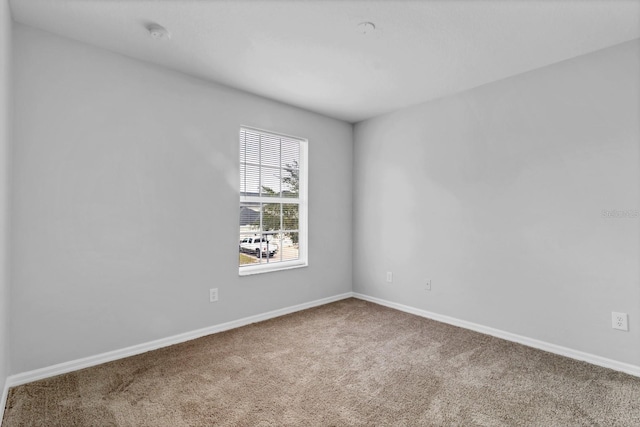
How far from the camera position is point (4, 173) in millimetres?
1864

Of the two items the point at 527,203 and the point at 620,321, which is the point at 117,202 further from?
the point at 620,321

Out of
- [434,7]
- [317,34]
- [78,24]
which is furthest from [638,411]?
[78,24]

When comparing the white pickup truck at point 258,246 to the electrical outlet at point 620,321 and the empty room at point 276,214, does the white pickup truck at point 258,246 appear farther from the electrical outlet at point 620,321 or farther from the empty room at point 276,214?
the electrical outlet at point 620,321

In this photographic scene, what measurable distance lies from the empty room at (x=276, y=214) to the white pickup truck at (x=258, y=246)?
33 mm

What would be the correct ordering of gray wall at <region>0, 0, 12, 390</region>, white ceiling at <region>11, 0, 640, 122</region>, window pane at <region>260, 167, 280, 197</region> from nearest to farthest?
gray wall at <region>0, 0, 12, 390</region> < white ceiling at <region>11, 0, 640, 122</region> < window pane at <region>260, 167, 280, 197</region>

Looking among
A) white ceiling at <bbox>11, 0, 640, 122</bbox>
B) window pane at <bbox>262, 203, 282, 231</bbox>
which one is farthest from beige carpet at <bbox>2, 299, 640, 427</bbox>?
white ceiling at <bbox>11, 0, 640, 122</bbox>

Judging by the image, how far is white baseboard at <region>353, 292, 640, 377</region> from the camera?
7.89ft

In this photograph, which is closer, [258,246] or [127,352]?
[127,352]

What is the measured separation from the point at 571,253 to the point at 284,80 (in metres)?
2.85

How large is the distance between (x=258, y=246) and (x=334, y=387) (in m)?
1.82

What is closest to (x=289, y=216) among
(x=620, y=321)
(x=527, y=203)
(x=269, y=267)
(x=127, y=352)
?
(x=269, y=267)

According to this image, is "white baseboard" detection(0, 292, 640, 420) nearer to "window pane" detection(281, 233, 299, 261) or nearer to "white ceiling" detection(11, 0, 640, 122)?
"window pane" detection(281, 233, 299, 261)

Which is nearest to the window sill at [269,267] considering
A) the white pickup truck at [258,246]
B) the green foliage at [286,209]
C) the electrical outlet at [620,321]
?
the white pickup truck at [258,246]

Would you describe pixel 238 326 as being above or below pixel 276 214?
below
